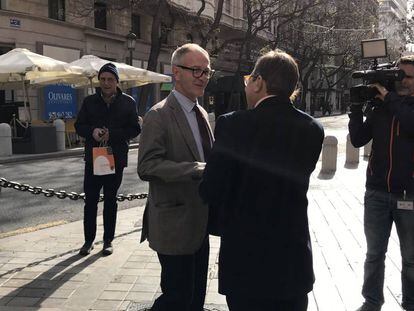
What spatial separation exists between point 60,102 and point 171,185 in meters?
21.6

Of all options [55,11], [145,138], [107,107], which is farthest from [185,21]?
[145,138]

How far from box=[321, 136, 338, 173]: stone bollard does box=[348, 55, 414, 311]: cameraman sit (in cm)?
833

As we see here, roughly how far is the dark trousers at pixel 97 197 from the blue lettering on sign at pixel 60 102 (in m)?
17.8

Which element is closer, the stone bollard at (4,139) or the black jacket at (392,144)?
the black jacket at (392,144)

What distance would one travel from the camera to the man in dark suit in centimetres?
212

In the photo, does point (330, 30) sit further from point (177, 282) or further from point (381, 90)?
point (177, 282)

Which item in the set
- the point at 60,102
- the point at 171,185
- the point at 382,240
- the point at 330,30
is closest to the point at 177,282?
the point at 171,185

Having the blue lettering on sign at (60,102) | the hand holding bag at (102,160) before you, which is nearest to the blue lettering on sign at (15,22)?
the blue lettering on sign at (60,102)

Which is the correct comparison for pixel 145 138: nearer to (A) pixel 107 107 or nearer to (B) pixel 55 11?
(A) pixel 107 107

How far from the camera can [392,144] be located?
11.4 ft

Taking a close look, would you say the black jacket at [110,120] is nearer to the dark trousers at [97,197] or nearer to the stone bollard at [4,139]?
the dark trousers at [97,197]

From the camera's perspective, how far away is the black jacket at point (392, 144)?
3.35 m

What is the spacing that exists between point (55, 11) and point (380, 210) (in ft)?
74.7

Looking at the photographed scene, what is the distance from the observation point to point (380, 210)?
3.61 m
